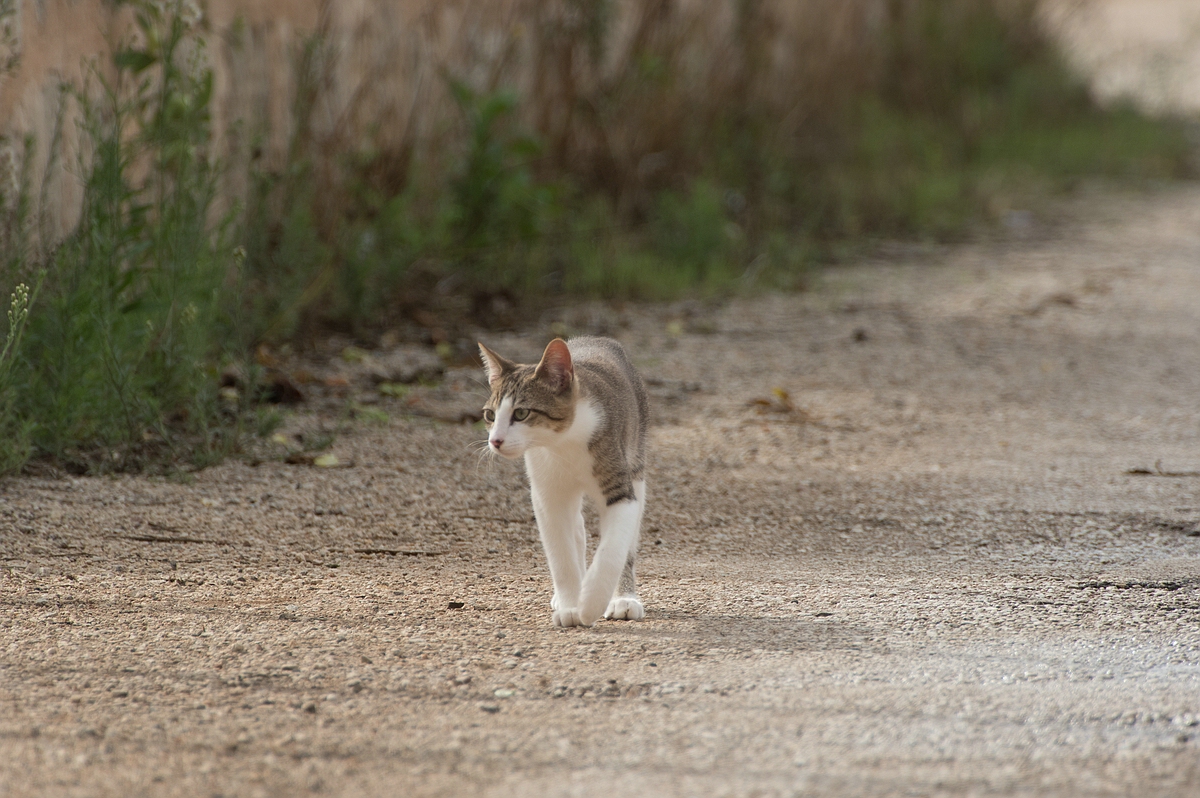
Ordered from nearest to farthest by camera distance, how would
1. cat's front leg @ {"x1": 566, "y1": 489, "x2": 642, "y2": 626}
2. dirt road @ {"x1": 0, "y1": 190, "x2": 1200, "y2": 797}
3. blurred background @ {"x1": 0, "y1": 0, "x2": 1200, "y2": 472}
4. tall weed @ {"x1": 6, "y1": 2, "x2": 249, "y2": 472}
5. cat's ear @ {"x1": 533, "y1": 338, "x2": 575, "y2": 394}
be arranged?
1. dirt road @ {"x1": 0, "y1": 190, "x2": 1200, "y2": 797}
2. cat's front leg @ {"x1": 566, "y1": 489, "x2": 642, "y2": 626}
3. cat's ear @ {"x1": 533, "y1": 338, "x2": 575, "y2": 394}
4. tall weed @ {"x1": 6, "y1": 2, "x2": 249, "y2": 472}
5. blurred background @ {"x1": 0, "y1": 0, "x2": 1200, "y2": 472}

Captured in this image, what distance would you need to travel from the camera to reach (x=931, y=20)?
11.4 m

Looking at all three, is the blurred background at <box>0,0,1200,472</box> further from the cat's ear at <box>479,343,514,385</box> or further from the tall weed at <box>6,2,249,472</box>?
the cat's ear at <box>479,343,514,385</box>

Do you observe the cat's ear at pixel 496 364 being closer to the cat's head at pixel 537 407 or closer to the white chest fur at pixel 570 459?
the cat's head at pixel 537 407

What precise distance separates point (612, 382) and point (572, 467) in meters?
0.34

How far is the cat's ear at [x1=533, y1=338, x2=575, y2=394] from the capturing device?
10.8 feet

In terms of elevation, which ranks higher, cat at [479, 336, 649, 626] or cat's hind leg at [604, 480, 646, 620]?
cat at [479, 336, 649, 626]

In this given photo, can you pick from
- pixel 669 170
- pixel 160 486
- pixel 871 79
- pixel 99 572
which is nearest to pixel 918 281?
pixel 669 170

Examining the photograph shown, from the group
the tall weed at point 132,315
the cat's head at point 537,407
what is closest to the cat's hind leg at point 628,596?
the cat's head at point 537,407

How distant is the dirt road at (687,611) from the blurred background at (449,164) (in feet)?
2.07

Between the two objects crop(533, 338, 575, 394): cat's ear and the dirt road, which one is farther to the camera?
crop(533, 338, 575, 394): cat's ear

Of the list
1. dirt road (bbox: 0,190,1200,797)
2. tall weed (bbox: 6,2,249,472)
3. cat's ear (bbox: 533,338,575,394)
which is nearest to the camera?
dirt road (bbox: 0,190,1200,797)

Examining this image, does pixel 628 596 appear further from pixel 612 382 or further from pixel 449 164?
pixel 449 164

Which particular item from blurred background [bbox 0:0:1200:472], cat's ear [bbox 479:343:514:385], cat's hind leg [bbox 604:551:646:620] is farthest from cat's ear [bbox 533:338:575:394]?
blurred background [bbox 0:0:1200:472]

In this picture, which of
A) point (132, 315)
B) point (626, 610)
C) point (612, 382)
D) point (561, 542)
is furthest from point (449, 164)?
point (626, 610)
